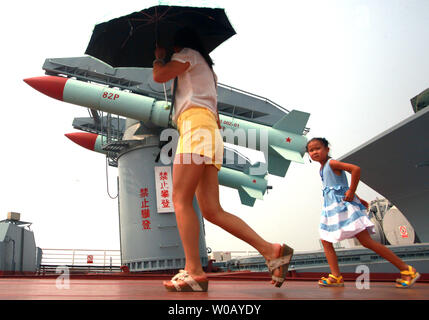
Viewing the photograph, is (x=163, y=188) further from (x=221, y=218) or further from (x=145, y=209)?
(x=221, y=218)

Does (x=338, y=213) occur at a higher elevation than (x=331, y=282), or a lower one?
higher

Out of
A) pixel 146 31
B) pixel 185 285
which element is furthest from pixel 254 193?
pixel 185 285

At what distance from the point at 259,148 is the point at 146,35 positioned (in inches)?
500

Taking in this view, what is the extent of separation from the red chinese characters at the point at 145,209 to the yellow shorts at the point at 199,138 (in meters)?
11.4

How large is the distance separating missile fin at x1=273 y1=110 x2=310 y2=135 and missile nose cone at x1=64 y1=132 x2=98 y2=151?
29.9 ft

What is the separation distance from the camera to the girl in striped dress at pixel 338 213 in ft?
10.9

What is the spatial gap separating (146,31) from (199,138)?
153cm

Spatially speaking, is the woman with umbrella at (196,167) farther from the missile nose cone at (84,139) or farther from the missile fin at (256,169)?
the missile nose cone at (84,139)

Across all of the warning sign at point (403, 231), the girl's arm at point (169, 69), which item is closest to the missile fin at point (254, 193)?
the warning sign at point (403, 231)

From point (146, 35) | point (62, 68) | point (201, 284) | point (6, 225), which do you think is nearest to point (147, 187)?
point (6, 225)

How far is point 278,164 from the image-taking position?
16484 millimetres

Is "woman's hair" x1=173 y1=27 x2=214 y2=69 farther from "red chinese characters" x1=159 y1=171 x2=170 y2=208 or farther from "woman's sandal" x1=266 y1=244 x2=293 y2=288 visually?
"red chinese characters" x1=159 y1=171 x2=170 y2=208

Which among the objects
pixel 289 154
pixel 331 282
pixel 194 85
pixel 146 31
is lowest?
pixel 331 282
